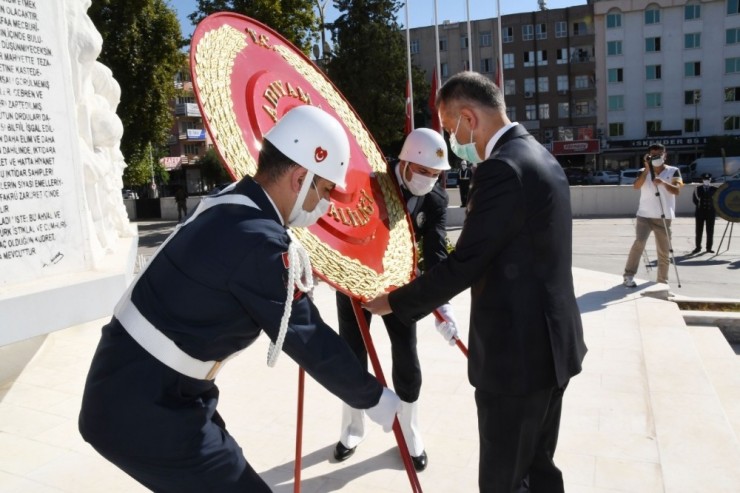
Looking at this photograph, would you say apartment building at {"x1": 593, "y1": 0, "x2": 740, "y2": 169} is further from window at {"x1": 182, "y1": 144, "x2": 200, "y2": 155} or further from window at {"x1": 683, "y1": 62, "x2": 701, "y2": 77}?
window at {"x1": 182, "y1": 144, "x2": 200, "y2": 155}

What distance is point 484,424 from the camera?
2.27 metres

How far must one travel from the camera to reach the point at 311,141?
6.01 ft

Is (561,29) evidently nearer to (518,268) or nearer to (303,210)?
(518,268)

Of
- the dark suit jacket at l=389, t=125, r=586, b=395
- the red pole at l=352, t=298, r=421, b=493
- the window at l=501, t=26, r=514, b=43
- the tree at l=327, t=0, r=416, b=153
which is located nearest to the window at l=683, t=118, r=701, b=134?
the window at l=501, t=26, r=514, b=43

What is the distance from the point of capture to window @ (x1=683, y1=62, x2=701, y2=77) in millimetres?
46906

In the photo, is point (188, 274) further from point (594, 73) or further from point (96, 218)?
point (594, 73)

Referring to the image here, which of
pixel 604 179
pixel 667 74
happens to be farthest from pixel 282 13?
pixel 667 74

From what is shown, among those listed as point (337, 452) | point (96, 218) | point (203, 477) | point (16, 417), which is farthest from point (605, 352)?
point (96, 218)

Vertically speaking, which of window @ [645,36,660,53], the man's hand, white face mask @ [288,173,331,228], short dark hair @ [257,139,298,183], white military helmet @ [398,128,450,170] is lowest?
the man's hand

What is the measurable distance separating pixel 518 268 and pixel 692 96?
53076 millimetres

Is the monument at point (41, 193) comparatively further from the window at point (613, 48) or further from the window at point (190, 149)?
the window at point (190, 149)

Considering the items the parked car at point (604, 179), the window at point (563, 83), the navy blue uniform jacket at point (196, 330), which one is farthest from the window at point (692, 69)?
the navy blue uniform jacket at point (196, 330)

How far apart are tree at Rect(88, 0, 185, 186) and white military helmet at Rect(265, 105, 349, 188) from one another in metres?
22.6

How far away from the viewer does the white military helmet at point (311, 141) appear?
183 cm
